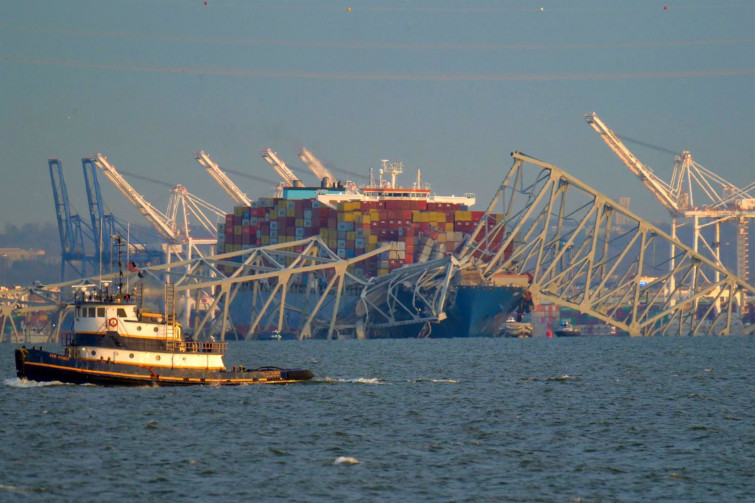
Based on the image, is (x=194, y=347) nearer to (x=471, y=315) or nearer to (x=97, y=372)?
(x=97, y=372)

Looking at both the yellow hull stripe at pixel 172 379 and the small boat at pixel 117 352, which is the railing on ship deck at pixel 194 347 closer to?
the small boat at pixel 117 352

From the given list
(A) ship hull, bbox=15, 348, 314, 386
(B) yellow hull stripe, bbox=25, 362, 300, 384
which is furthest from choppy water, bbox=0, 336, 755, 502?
(A) ship hull, bbox=15, 348, 314, 386

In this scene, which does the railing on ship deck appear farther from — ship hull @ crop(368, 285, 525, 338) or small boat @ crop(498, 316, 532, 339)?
small boat @ crop(498, 316, 532, 339)

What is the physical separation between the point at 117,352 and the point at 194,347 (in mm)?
4368

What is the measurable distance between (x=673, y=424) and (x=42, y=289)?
93.7m

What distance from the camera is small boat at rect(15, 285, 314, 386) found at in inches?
2231

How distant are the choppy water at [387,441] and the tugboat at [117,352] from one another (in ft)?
2.93

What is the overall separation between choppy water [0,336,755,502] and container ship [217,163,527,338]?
212 feet

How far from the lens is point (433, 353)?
103 metres

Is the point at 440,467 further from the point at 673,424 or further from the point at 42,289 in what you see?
the point at 42,289

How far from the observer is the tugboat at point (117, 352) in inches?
2231

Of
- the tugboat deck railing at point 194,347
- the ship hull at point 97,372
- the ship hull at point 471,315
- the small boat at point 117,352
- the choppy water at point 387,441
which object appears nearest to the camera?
the choppy water at point 387,441

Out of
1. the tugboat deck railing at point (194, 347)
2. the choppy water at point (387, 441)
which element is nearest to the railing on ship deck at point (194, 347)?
the tugboat deck railing at point (194, 347)

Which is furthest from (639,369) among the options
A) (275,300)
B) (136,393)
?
(275,300)
